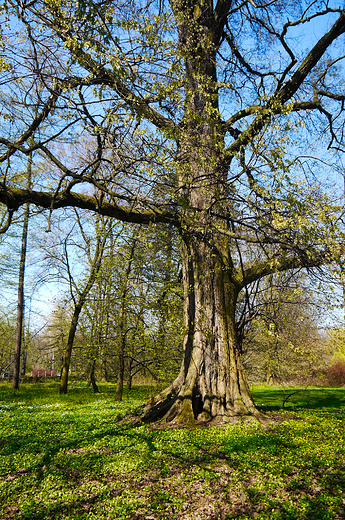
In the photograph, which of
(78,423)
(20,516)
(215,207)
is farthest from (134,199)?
(78,423)

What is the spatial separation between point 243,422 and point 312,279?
121 inches

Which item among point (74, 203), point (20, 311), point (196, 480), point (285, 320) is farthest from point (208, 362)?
point (20, 311)

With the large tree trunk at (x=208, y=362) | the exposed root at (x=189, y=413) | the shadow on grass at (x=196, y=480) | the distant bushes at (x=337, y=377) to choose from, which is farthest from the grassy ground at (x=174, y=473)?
the distant bushes at (x=337, y=377)

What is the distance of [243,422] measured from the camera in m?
6.18

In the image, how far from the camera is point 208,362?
22.9 feet

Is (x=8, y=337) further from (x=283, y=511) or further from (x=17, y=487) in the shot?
(x=283, y=511)

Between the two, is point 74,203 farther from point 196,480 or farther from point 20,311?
point 20,311

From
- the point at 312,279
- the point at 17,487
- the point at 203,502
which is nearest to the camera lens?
the point at 203,502

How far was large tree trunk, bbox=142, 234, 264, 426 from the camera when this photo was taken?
6629 mm

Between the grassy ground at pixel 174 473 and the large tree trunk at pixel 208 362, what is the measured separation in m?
0.57

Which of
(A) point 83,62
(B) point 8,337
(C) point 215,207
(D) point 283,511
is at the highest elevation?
(A) point 83,62

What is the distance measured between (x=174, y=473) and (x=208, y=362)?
2.85 m

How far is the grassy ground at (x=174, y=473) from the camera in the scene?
349cm

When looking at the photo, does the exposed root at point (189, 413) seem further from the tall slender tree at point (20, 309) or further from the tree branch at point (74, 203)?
the tall slender tree at point (20, 309)
